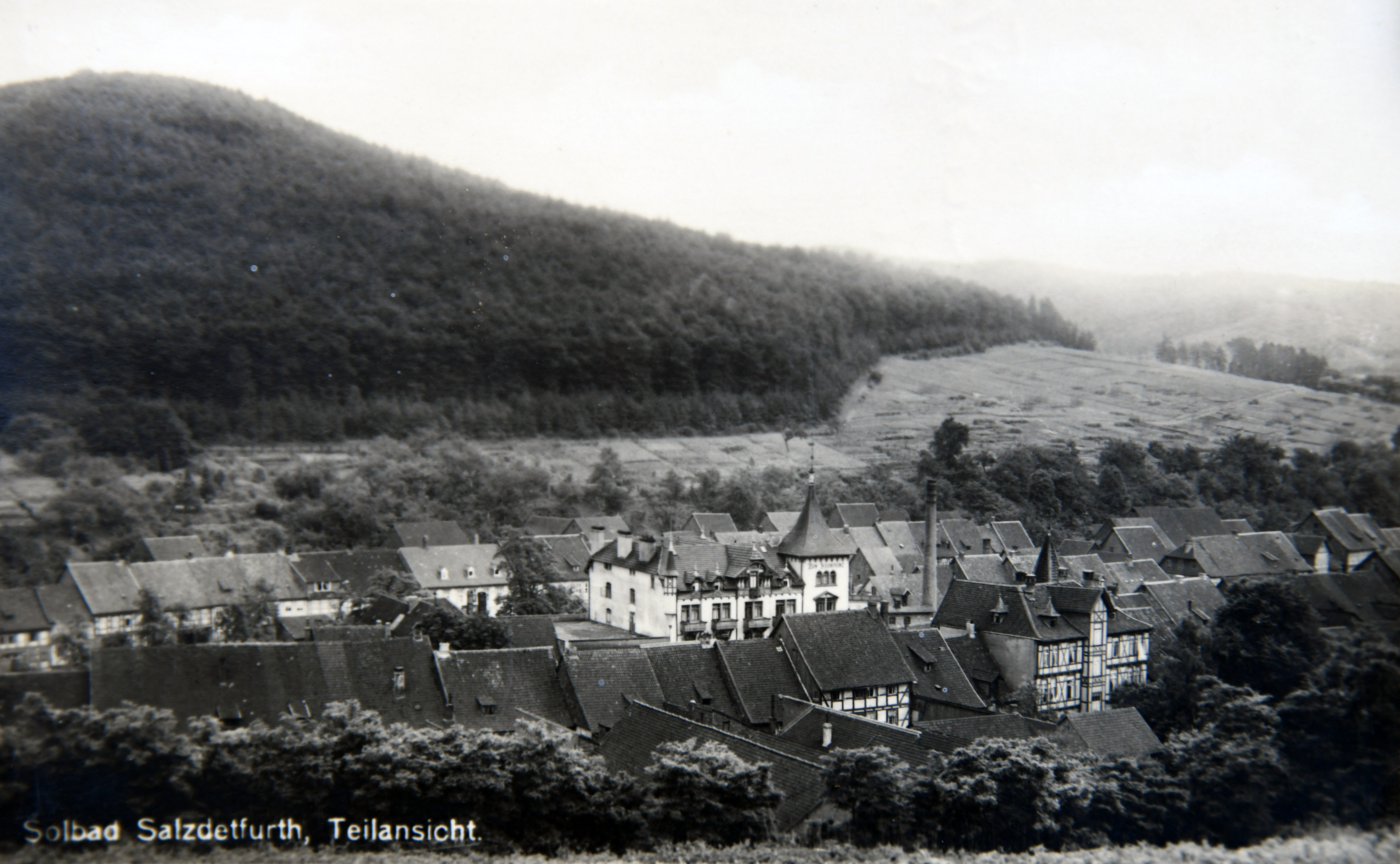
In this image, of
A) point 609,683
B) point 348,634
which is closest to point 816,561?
point 609,683

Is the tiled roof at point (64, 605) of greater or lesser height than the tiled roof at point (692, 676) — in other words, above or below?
above

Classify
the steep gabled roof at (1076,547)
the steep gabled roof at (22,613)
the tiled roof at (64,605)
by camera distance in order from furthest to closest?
the steep gabled roof at (1076,547)
the tiled roof at (64,605)
the steep gabled roof at (22,613)

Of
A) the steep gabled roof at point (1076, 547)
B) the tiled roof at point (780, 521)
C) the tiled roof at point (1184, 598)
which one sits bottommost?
the steep gabled roof at point (1076, 547)

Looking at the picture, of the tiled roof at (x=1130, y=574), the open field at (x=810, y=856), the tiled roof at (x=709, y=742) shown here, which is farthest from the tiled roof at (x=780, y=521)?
the open field at (x=810, y=856)

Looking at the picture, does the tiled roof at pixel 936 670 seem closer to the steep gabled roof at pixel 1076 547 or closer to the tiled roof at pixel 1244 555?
the tiled roof at pixel 1244 555

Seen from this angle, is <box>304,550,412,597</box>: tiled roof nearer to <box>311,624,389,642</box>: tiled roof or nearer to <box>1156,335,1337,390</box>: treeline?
<box>311,624,389,642</box>: tiled roof
